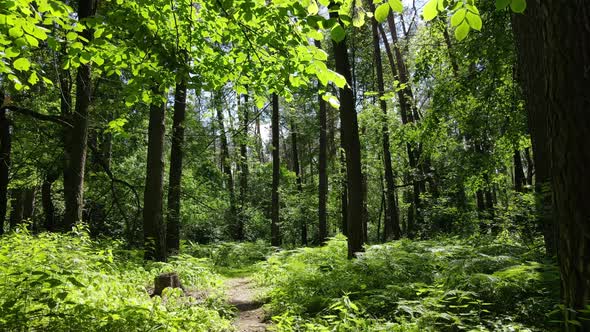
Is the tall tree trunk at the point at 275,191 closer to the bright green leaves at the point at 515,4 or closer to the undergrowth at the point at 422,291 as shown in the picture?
the undergrowth at the point at 422,291

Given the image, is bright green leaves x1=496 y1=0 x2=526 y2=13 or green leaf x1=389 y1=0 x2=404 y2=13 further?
green leaf x1=389 y1=0 x2=404 y2=13

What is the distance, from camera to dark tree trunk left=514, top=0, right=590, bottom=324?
2605 millimetres

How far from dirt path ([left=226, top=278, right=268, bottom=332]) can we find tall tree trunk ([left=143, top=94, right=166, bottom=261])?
191 centimetres

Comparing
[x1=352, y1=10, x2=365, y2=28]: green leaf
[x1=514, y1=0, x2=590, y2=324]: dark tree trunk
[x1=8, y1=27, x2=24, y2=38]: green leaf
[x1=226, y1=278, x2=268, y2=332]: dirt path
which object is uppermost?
[x1=8, y1=27, x2=24, y2=38]: green leaf

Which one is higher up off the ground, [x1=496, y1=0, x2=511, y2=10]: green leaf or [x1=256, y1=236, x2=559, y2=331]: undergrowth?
[x1=496, y1=0, x2=511, y2=10]: green leaf

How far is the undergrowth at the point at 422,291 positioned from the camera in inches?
160

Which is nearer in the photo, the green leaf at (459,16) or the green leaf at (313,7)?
the green leaf at (459,16)

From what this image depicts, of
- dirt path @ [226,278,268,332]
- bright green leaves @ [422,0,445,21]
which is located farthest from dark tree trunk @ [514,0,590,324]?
dirt path @ [226,278,268,332]

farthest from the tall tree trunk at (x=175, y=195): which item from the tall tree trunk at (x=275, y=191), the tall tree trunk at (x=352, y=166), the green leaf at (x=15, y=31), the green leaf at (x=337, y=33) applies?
the green leaf at (x=337, y=33)

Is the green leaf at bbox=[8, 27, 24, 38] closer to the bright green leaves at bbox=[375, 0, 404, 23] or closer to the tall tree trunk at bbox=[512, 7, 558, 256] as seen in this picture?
the bright green leaves at bbox=[375, 0, 404, 23]

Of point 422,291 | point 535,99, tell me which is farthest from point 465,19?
point 535,99

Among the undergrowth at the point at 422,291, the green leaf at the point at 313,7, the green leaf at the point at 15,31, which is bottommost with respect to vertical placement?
the undergrowth at the point at 422,291

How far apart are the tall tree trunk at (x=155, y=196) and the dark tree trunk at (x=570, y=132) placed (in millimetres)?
7881

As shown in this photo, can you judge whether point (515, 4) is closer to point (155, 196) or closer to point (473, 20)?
point (473, 20)
